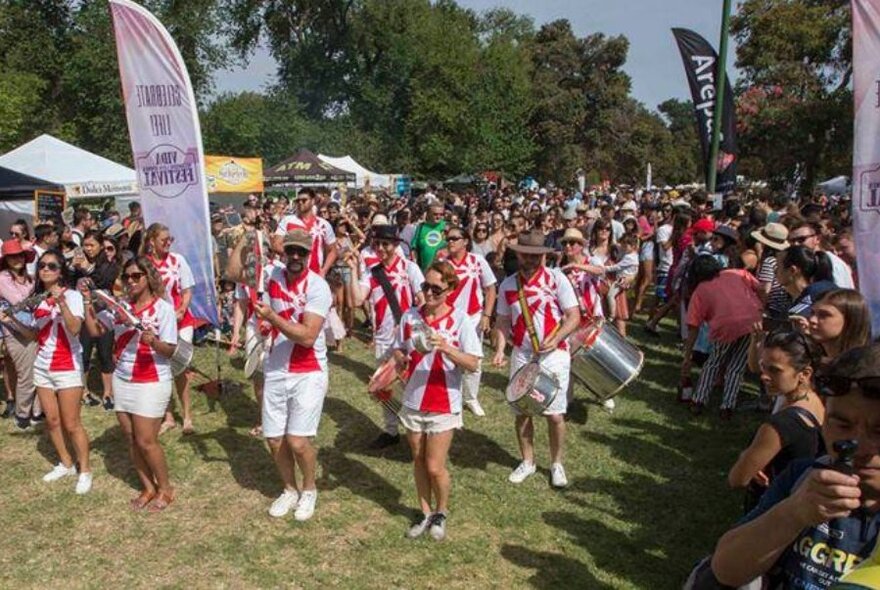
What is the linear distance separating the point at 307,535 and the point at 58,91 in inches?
1424

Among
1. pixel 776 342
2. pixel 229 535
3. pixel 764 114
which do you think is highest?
pixel 764 114

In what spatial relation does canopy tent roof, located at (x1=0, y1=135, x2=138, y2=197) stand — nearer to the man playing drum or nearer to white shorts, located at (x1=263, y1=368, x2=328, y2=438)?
the man playing drum

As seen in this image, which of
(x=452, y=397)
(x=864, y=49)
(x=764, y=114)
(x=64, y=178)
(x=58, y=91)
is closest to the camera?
(x=864, y=49)

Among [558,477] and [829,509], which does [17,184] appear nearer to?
[558,477]

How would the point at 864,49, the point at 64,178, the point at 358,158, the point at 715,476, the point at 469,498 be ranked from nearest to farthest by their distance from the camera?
the point at 864,49, the point at 469,498, the point at 715,476, the point at 64,178, the point at 358,158

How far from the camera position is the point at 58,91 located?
34.3 m

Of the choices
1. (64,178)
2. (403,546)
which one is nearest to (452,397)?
(403,546)

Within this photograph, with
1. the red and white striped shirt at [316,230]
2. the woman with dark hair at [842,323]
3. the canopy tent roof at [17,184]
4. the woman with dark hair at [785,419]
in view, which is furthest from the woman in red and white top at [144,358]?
→ the canopy tent roof at [17,184]

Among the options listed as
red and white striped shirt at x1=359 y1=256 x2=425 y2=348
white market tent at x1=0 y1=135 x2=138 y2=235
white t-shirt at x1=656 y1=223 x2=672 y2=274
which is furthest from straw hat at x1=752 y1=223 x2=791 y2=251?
white market tent at x1=0 y1=135 x2=138 y2=235

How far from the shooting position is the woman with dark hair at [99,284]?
7.32 meters

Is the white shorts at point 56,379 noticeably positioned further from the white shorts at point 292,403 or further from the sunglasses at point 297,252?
the sunglasses at point 297,252

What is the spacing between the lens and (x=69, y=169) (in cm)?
1552

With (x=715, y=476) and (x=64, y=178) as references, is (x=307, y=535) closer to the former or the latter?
(x=715, y=476)

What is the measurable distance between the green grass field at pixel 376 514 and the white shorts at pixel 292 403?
73 cm
